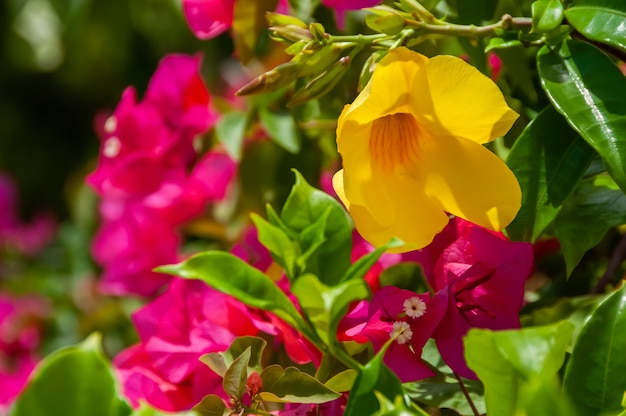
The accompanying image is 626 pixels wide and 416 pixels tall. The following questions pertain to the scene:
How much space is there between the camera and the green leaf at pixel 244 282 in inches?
18.3

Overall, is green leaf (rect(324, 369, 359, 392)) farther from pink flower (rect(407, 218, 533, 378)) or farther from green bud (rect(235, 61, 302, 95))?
green bud (rect(235, 61, 302, 95))

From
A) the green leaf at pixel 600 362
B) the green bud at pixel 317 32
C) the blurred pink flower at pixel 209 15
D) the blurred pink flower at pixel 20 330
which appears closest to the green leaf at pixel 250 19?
the blurred pink flower at pixel 209 15

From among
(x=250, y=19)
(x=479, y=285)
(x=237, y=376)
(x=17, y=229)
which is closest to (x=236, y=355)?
(x=237, y=376)

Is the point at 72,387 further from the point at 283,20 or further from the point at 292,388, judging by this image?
the point at 283,20

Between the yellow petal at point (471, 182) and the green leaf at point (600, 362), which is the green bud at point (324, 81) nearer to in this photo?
the yellow petal at point (471, 182)

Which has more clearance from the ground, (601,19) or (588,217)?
(601,19)

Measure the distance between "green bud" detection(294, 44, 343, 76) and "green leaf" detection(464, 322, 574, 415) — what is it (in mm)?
200

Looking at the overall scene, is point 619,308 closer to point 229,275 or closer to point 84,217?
point 229,275

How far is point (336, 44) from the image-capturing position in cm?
53

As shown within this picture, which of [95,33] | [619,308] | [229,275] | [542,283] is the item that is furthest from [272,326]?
[95,33]

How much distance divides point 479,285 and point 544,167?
81 millimetres

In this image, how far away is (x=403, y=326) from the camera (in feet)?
1.62

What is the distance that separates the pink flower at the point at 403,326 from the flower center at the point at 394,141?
8cm

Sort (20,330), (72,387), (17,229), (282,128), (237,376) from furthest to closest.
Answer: (17,229) < (20,330) < (282,128) < (237,376) < (72,387)
